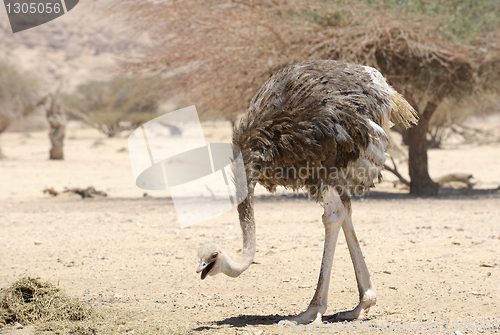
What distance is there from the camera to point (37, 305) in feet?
13.1

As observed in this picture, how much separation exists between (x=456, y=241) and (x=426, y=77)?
4411mm

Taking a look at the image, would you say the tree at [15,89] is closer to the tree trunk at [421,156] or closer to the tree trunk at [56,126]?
the tree trunk at [56,126]

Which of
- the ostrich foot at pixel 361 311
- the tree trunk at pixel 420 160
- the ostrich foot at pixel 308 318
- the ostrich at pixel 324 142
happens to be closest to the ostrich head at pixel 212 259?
the ostrich at pixel 324 142

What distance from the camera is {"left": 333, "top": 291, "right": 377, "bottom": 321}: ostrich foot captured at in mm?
3916

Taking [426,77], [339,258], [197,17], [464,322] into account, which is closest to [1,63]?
[197,17]

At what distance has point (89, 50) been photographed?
61500 mm

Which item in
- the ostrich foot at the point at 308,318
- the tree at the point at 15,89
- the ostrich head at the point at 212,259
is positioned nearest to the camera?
the ostrich head at the point at 212,259

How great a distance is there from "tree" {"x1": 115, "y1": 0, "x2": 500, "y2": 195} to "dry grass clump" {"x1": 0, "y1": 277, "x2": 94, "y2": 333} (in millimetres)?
5870

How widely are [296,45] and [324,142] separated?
20.2 feet

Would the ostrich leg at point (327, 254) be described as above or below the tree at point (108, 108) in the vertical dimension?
below

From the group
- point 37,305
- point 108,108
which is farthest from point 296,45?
point 108,108

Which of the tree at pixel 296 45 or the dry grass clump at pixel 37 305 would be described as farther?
the tree at pixel 296 45

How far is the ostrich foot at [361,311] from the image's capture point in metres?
3.92

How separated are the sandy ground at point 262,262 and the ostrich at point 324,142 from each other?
580mm
